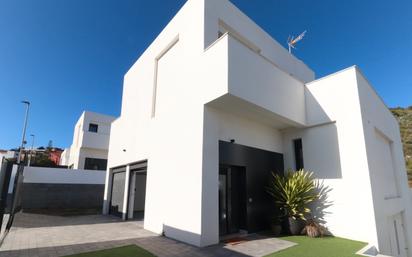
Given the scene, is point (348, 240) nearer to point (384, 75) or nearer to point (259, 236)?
point (259, 236)

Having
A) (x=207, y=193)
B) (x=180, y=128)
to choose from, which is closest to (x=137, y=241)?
(x=207, y=193)

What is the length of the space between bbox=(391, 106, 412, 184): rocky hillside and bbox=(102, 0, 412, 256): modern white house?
74.2 feet

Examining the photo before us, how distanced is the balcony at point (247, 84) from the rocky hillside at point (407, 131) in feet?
85.5

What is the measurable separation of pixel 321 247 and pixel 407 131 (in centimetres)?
3902

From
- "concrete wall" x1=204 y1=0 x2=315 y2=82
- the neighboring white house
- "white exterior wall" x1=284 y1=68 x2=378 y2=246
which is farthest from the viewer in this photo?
the neighboring white house

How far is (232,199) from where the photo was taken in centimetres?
813

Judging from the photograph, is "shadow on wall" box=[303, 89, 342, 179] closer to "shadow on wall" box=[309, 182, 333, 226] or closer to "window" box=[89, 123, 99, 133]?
"shadow on wall" box=[309, 182, 333, 226]

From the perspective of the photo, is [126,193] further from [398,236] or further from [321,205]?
[398,236]

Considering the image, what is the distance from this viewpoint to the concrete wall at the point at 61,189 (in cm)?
1591

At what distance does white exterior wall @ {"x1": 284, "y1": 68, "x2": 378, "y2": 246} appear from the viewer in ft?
24.2

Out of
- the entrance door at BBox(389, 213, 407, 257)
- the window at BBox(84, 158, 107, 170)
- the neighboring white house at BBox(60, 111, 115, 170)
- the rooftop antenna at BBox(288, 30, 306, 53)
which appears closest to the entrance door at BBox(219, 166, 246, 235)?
the entrance door at BBox(389, 213, 407, 257)

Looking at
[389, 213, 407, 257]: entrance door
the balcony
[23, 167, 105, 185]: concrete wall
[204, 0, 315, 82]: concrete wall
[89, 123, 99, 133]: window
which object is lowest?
[389, 213, 407, 257]: entrance door

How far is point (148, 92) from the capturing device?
36.7ft

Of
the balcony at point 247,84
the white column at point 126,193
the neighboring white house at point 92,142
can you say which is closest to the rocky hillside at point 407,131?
the balcony at point 247,84
